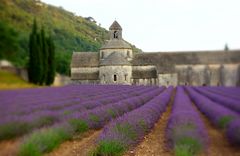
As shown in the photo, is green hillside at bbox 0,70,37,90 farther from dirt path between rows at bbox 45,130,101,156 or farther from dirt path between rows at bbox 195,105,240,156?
dirt path between rows at bbox 195,105,240,156

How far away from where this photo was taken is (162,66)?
50.4m

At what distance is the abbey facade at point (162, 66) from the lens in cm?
4953

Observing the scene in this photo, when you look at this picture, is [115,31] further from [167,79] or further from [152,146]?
→ [152,146]

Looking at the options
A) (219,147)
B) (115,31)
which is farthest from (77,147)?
(115,31)

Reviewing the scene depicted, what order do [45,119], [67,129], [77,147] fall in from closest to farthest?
[77,147] < [67,129] < [45,119]

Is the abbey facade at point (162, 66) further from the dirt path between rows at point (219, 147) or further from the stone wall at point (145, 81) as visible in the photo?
the dirt path between rows at point (219, 147)

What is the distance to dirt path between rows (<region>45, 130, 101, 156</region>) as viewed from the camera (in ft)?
21.6

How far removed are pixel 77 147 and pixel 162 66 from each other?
43.7 meters

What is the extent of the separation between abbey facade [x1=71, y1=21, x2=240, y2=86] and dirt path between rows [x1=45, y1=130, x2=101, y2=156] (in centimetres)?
3958

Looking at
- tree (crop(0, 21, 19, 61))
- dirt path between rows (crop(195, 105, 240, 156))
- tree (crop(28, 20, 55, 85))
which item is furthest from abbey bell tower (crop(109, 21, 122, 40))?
tree (crop(0, 21, 19, 61))

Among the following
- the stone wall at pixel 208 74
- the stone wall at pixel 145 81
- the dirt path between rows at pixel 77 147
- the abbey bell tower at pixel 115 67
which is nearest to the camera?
the dirt path between rows at pixel 77 147

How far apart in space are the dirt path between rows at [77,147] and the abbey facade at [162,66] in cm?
3958

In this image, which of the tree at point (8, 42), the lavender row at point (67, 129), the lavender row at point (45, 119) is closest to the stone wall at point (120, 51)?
the lavender row at point (67, 129)

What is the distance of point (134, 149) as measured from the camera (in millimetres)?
7215
